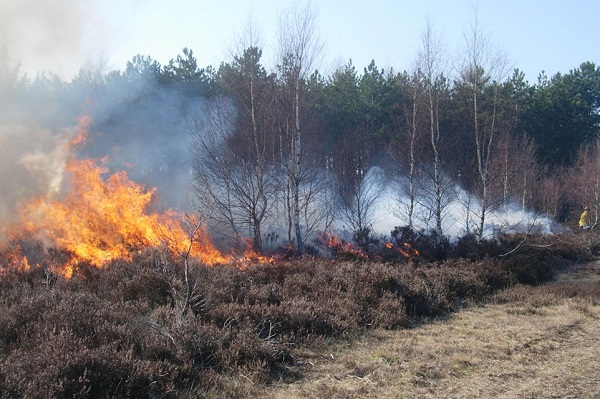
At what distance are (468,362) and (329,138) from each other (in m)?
23.0

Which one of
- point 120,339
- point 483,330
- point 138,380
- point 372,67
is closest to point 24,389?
point 138,380

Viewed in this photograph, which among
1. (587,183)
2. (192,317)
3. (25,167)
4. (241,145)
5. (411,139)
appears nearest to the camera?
(192,317)

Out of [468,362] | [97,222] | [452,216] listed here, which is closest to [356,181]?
[452,216]

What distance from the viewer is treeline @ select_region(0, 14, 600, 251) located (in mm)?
17000

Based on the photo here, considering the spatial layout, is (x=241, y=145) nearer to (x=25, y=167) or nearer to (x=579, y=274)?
(x=25, y=167)

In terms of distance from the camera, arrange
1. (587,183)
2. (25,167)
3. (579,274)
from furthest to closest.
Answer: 1. (587,183)
2. (579,274)
3. (25,167)

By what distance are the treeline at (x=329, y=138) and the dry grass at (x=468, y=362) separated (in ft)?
27.1

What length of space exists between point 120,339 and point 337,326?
3.50m

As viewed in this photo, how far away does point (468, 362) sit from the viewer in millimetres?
6457

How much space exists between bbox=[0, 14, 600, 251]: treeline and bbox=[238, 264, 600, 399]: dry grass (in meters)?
8.27

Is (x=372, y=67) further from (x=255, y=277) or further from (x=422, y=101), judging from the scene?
(x=255, y=277)

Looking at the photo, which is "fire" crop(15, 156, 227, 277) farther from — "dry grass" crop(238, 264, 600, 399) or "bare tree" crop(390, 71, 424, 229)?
"bare tree" crop(390, 71, 424, 229)

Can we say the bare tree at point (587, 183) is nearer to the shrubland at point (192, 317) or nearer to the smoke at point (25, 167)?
the shrubland at point (192, 317)

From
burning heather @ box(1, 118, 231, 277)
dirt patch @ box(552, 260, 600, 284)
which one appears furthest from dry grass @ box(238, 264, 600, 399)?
burning heather @ box(1, 118, 231, 277)
